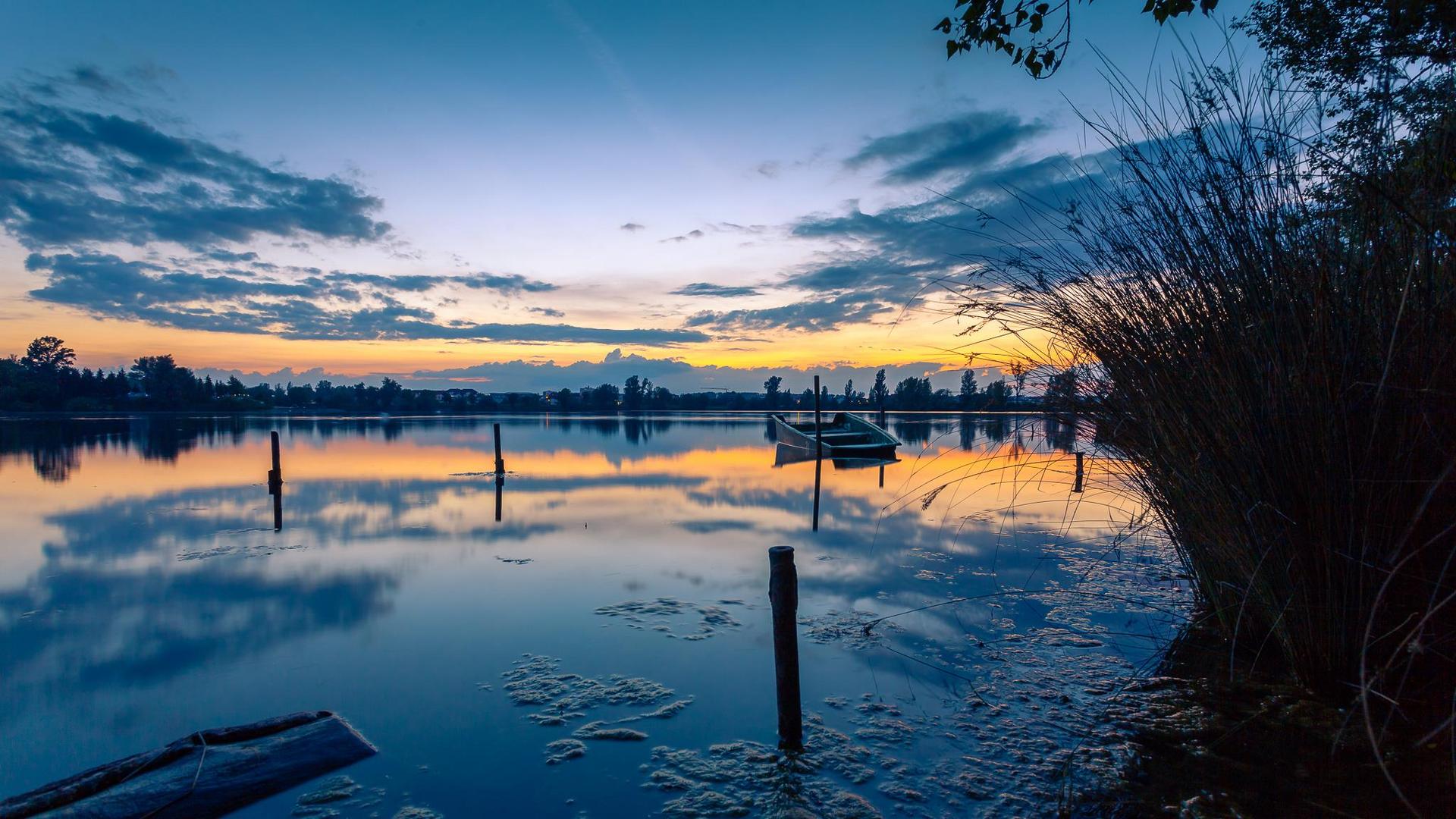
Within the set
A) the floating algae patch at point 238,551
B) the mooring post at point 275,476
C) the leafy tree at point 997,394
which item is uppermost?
the leafy tree at point 997,394

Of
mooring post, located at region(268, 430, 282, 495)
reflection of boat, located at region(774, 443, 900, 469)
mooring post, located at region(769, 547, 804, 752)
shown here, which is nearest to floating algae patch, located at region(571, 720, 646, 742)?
mooring post, located at region(769, 547, 804, 752)

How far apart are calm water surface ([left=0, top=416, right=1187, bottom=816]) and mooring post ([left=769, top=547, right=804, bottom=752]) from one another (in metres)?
0.15

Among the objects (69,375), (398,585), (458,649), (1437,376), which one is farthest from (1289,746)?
(69,375)

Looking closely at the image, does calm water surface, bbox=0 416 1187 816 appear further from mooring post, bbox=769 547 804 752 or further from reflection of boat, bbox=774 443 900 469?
reflection of boat, bbox=774 443 900 469

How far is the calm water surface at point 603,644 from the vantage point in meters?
3.94

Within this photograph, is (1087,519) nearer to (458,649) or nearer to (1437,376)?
(1437,376)

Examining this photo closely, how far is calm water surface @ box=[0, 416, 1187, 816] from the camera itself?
3.94 meters

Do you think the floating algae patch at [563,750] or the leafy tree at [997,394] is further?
the leafy tree at [997,394]

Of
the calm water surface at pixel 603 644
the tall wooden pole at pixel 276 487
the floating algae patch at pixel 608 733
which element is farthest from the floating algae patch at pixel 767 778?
the tall wooden pole at pixel 276 487

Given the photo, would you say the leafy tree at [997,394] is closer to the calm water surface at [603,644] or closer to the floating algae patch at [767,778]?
the calm water surface at [603,644]

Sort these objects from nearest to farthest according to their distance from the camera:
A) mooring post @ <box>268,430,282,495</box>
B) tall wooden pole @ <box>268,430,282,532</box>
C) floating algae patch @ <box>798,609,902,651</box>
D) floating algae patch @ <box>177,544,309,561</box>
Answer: floating algae patch @ <box>798,609,902,651</box> → floating algae patch @ <box>177,544,309,561</box> → tall wooden pole @ <box>268,430,282,532</box> → mooring post @ <box>268,430,282,495</box>

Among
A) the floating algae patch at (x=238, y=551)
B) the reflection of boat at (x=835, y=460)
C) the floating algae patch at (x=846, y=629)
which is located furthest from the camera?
the reflection of boat at (x=835, y=460)

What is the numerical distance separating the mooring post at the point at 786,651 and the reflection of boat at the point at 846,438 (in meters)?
19.1

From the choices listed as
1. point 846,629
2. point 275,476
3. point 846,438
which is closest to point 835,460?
point 846,438
